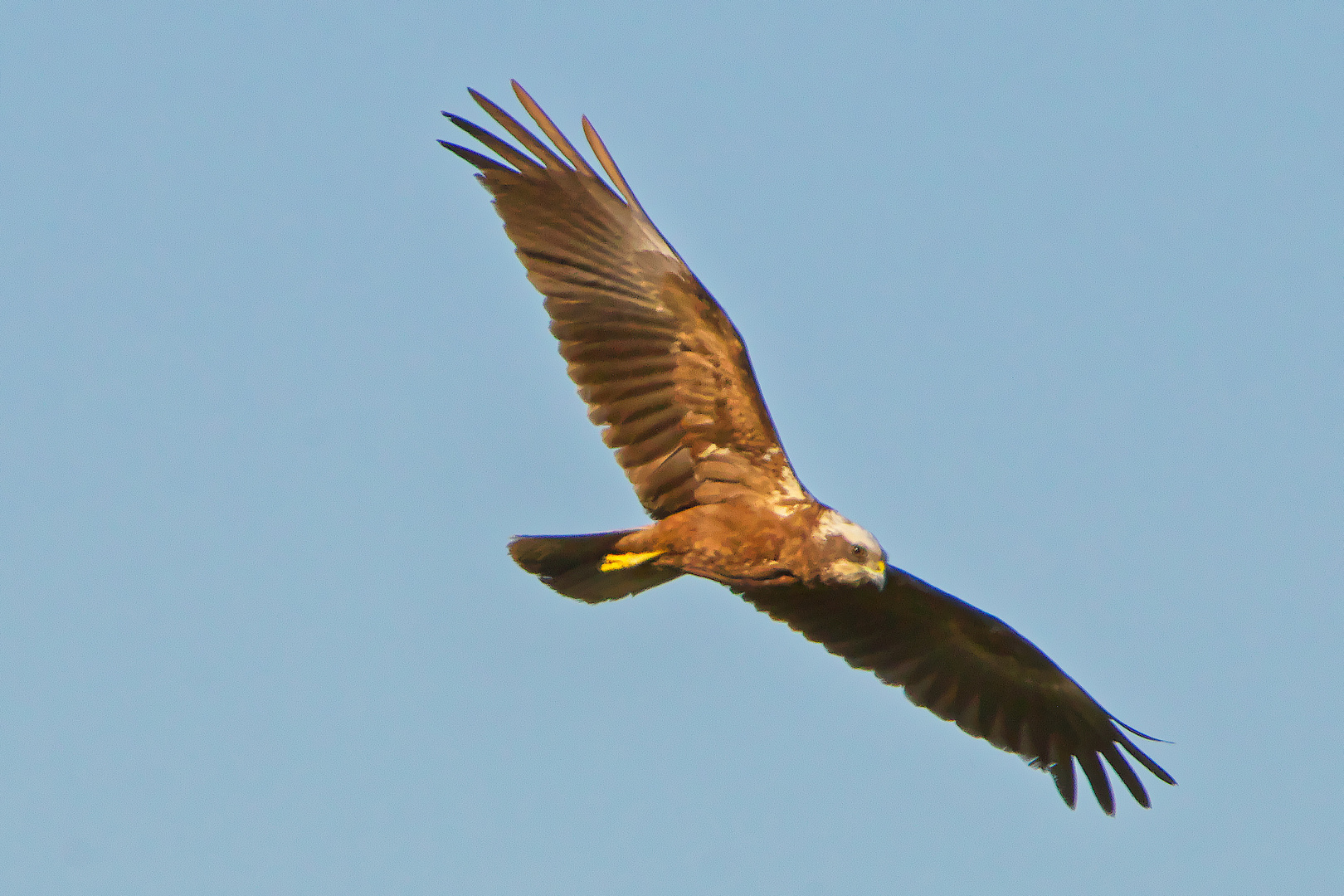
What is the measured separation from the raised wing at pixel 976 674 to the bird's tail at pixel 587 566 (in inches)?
54.9

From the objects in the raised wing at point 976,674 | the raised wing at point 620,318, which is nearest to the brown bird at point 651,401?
the raised wing at point 620,318

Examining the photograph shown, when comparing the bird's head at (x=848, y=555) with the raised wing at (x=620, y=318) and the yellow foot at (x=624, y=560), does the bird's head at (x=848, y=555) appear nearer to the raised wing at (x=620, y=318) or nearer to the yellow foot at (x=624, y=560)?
the raised wing at (x=620, y=318)

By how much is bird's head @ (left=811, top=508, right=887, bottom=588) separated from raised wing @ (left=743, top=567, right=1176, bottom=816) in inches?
72.1

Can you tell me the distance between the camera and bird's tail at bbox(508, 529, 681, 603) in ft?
30.9

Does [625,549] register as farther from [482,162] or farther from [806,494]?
[482,162]

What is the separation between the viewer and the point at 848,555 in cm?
884

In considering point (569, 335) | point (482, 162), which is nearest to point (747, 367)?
point (569, 335)

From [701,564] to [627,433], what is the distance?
2.97 ft

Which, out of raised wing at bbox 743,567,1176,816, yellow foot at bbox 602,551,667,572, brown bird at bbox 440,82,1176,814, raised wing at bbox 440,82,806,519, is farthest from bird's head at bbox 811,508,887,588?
raised wing at bbox 743,567,1176,816

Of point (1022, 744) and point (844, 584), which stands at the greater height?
point (844, 584)

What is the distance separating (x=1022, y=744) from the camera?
11.2 metres

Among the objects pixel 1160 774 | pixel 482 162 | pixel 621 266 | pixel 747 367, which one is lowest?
pixel 1160 774

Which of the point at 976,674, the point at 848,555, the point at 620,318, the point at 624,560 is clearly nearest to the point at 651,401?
the point at 620,318

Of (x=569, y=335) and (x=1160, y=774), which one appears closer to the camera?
(x=569, y=335)
